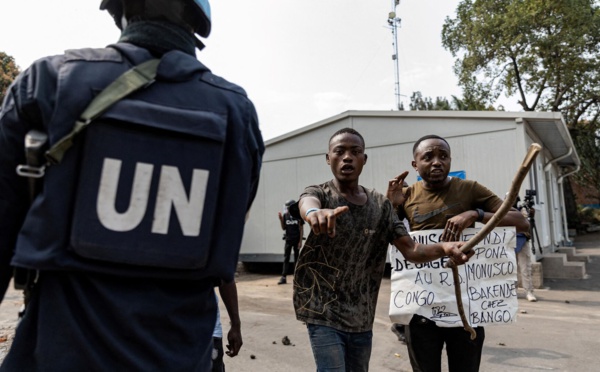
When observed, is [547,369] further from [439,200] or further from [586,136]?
[586,136]

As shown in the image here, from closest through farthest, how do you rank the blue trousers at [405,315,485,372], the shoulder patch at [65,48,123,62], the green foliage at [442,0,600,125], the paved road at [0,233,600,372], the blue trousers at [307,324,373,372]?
the shoulder patch at [65,48,123,62]
the blue trousers at [307,324,373,372]
the blue trousers at [405,315,485,372]
the paved road at [0,233,600,372]
the green foliage at [442,0,600,125]

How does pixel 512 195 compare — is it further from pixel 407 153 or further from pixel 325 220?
pixel 407 153

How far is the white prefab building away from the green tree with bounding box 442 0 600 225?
6.75 metres

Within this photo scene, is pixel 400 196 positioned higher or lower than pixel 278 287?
higher

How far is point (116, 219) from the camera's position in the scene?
1227 mm

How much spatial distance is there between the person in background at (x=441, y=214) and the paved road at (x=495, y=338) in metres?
1.71

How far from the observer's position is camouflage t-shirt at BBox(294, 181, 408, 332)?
109 inches

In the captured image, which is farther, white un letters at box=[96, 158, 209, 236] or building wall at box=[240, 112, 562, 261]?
building wall at box=[240, 112, 562, 261]

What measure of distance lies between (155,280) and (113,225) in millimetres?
192

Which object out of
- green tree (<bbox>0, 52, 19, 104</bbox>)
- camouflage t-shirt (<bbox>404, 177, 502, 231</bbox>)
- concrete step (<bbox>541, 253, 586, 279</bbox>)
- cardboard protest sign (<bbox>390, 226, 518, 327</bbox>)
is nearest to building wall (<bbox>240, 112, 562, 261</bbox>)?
concrete step (<bbox>541, 253, 586, 279</bbox>)

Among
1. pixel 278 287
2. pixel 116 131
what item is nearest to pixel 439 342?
pixel 116 131

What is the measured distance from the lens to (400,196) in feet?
11.5

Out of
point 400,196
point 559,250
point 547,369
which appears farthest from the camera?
point 559,250

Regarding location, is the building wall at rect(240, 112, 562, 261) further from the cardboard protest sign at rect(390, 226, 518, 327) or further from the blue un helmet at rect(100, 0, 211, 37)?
the blue un helmet at rect(100, 0, 211, 37)
